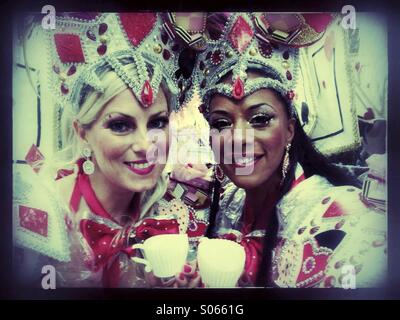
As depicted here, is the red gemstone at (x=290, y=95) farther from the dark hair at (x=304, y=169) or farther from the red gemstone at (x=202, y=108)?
the red gemstone at (x=202, y=108)

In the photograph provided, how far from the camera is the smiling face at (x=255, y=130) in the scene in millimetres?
2781

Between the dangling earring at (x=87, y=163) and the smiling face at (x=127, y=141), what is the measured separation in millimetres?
14

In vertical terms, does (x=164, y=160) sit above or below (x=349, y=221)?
above

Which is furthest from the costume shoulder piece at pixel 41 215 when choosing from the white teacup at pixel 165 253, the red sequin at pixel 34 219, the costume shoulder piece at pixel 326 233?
the costume shoulder piece at pixel 326 233

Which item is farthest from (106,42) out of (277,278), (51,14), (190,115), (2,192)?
(277,278)

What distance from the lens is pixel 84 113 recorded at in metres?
2.78

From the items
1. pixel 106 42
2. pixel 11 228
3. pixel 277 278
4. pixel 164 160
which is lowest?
pixel 277 278

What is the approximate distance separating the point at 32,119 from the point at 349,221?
45.7 inches

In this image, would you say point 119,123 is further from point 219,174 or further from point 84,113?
point 219,174

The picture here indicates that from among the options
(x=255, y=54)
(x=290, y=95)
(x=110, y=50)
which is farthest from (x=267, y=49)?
(x=110, y=50)

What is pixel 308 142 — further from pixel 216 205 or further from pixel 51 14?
pixel 51 14

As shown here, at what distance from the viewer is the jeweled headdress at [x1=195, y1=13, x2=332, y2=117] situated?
277cm

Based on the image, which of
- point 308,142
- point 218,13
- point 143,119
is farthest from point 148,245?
point 218,13

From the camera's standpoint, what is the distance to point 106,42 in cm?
277
